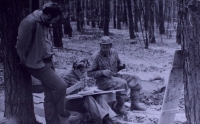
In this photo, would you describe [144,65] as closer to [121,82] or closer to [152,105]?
[152,105]

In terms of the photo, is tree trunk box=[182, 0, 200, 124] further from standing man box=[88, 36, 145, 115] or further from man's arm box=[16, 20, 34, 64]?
standing man box=[88, 36, 145, 115]

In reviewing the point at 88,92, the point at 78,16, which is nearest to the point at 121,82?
the point at 88,92

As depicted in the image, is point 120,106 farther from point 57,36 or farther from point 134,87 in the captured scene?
point 57,36

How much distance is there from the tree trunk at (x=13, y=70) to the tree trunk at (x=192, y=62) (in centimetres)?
229

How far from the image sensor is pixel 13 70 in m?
4.39

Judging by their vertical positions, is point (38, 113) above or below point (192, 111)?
below

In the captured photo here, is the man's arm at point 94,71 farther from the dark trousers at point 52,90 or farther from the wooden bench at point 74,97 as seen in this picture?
the dark trousers at point 52,90

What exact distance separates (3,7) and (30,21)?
65 cm

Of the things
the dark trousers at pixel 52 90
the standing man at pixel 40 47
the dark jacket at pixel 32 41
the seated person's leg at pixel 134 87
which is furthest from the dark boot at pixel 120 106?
the dark jacket at pixel 32 41

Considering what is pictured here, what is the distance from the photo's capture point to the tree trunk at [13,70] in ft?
14.3

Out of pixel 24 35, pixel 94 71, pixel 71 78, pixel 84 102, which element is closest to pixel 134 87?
pixel 94 71

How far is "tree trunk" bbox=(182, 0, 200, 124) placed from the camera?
3.57 meters

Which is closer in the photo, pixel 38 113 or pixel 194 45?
pixel 194 45

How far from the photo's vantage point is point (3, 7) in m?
4.36
